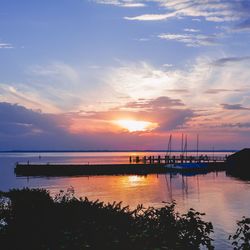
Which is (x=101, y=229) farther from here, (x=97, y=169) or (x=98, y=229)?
(x=97, y=169)

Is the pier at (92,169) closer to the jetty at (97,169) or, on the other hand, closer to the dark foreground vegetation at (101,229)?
the jetty at (97,169)

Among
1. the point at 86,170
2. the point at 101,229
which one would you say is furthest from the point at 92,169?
the point at 101,229

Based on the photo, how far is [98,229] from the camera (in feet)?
32.2

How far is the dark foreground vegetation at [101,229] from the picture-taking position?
8.98 m

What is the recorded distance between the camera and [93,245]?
29.6ft

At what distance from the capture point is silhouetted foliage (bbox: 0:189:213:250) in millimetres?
9031

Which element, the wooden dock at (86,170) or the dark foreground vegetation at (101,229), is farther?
the wooden dock at (86,170)

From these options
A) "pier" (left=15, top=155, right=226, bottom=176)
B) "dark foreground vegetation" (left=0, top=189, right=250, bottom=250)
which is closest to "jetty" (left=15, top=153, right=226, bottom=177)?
"pier" (left=15, top=155, right=226, bottom=176)

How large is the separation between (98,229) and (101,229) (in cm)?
13

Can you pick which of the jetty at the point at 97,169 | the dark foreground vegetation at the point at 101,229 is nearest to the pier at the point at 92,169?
the jetty at the point at 97,169

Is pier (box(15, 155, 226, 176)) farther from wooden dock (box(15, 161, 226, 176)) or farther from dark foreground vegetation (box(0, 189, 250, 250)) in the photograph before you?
dark foreground vegetation (box(0, 189, 250, 250))

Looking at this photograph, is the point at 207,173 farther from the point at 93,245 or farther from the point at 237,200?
the point at 93,245

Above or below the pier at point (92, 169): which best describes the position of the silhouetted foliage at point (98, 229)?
above

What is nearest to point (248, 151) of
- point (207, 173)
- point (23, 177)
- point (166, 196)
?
point (207, 173)
